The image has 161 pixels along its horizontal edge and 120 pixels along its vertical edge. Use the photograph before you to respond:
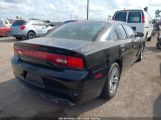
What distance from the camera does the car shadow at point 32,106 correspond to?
11.0ft

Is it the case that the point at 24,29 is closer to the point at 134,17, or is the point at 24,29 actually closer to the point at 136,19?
the point at 134,17

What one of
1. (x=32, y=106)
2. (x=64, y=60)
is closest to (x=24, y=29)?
(x=32, y=106)

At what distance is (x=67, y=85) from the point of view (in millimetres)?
2938

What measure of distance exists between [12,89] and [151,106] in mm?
2999

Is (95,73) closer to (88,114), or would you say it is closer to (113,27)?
(88,114)

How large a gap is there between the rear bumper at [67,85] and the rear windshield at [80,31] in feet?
3.11

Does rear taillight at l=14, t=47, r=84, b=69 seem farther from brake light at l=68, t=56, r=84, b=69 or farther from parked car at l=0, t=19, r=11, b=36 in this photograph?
parked car at l=0, t=19, r=11, b=36

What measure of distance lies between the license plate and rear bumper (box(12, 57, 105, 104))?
0.12ft

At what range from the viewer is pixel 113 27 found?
431 cm

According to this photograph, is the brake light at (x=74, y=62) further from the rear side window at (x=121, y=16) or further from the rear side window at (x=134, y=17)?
the rear side window at (x=121, y=16)

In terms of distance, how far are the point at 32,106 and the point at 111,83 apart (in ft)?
5.34

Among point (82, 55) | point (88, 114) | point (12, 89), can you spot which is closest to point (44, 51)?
point (82, 55)

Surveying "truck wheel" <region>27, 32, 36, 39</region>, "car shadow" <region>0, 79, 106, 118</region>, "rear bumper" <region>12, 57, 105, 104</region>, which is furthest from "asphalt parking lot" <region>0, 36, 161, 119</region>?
"truck wheel" <region>27, 32, 36, 39</region>

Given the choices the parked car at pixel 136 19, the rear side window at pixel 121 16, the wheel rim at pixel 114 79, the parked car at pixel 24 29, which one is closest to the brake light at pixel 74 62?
the wheel rim at pixel 114 79
